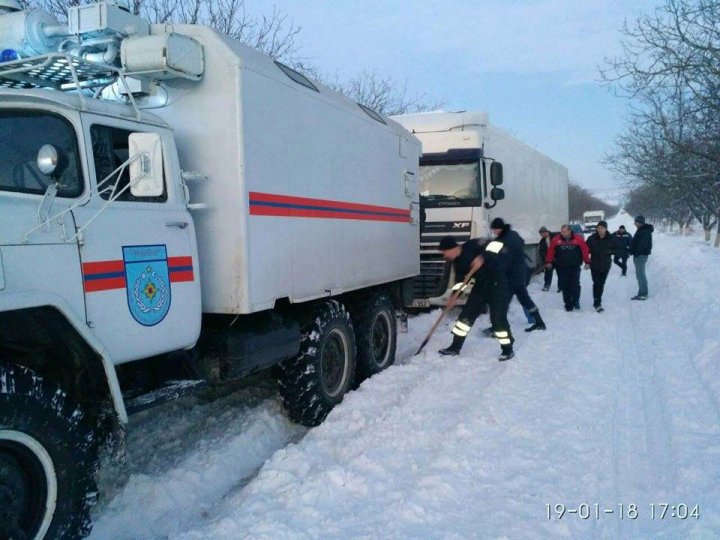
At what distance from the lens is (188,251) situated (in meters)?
4.16

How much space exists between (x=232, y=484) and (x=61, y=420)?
1736mm

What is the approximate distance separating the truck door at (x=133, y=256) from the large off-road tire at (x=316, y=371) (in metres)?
1.40

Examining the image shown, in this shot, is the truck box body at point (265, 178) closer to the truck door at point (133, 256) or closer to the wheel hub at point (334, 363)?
the truck door at point (133, 256)

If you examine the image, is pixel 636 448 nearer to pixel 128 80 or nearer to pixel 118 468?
pixel 118 468

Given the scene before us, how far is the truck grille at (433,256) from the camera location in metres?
10.7

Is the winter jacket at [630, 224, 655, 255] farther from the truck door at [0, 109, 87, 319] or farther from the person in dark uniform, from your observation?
the truck door at [0, 109, 87, 319]

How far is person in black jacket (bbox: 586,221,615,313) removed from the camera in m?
11.7

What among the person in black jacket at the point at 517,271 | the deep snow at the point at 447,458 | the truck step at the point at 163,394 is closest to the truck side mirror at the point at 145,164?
the truck step at the point at 163,394

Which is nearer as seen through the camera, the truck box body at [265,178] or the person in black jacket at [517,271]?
the truck box body at [265,178]

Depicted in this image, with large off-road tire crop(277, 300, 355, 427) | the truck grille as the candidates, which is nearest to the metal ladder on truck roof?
large off-road tire crop(277, 300, 355, 427)

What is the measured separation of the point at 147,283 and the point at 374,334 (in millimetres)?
3787

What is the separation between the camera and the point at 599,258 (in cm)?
1184

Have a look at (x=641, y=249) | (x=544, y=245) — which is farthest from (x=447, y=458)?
(x=544, y=245)

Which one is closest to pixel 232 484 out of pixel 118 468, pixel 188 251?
pixel 118 468
